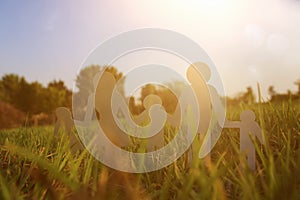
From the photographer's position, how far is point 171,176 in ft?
6.15

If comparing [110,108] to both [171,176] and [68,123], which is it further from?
[171,176]

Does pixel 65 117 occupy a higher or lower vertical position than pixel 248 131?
higher

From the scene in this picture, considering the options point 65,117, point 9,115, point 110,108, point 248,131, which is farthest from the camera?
point 9,115

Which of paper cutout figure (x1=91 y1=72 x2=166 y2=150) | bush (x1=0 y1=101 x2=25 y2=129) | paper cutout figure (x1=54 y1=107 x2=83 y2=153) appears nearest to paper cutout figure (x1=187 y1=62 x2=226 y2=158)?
paper cutout figure (x1=91 y1=72 x2=166 y2=150)

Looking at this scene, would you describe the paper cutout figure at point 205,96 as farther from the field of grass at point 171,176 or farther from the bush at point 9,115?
the bush at point 9,115

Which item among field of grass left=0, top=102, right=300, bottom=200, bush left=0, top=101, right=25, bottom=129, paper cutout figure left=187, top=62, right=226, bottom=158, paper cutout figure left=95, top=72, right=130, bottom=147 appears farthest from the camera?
bush left=0, top=101, right=25, bottom=129

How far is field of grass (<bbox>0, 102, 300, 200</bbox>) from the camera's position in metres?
1.21

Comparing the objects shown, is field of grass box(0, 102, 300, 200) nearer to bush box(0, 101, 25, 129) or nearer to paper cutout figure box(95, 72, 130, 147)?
paper cutout figure box(95, 72, 130, 147)

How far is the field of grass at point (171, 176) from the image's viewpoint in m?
1.21

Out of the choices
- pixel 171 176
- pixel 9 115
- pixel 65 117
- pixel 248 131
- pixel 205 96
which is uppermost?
pixel 9 115

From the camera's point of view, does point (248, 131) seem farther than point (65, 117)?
No

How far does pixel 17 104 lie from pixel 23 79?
7.70ft

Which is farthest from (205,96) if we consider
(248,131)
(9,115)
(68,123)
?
(9,115)

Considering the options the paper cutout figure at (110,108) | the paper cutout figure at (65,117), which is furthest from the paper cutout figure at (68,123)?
the paper cutout figure at (110,108)
